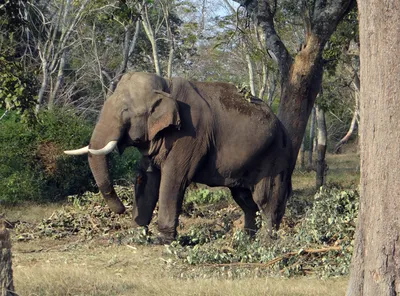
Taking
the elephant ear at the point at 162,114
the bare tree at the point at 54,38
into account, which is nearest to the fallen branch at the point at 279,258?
the elephant ear at the point at 162,114

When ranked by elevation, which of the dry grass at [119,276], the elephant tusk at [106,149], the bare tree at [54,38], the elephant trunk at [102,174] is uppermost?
the bare tree at [54,38]

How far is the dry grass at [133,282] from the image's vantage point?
7328 millimetres

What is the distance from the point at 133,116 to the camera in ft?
37.6

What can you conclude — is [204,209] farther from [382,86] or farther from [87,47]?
[87,47]

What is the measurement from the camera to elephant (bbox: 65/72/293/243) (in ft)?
37.6

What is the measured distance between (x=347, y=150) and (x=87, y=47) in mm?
25176

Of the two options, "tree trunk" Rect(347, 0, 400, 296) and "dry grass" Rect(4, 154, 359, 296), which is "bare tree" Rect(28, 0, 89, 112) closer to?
"dry grass" Rect(4, 154, 359, 296)

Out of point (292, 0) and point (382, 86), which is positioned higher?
point (292, 0)

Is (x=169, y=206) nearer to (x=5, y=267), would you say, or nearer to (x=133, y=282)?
(x=133, y=282)

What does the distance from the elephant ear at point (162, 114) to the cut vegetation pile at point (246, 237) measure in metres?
1.55

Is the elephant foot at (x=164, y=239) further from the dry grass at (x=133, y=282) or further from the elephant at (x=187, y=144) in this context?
the dry grass at (x=133, y=282)

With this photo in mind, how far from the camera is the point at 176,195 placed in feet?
37.5

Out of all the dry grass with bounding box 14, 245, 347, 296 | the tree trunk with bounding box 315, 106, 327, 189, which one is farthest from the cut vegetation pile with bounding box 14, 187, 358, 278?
the tree trunk with bounding box 315, 106, 327, 189

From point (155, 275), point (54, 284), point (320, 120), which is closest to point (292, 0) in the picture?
point (320, 120)
